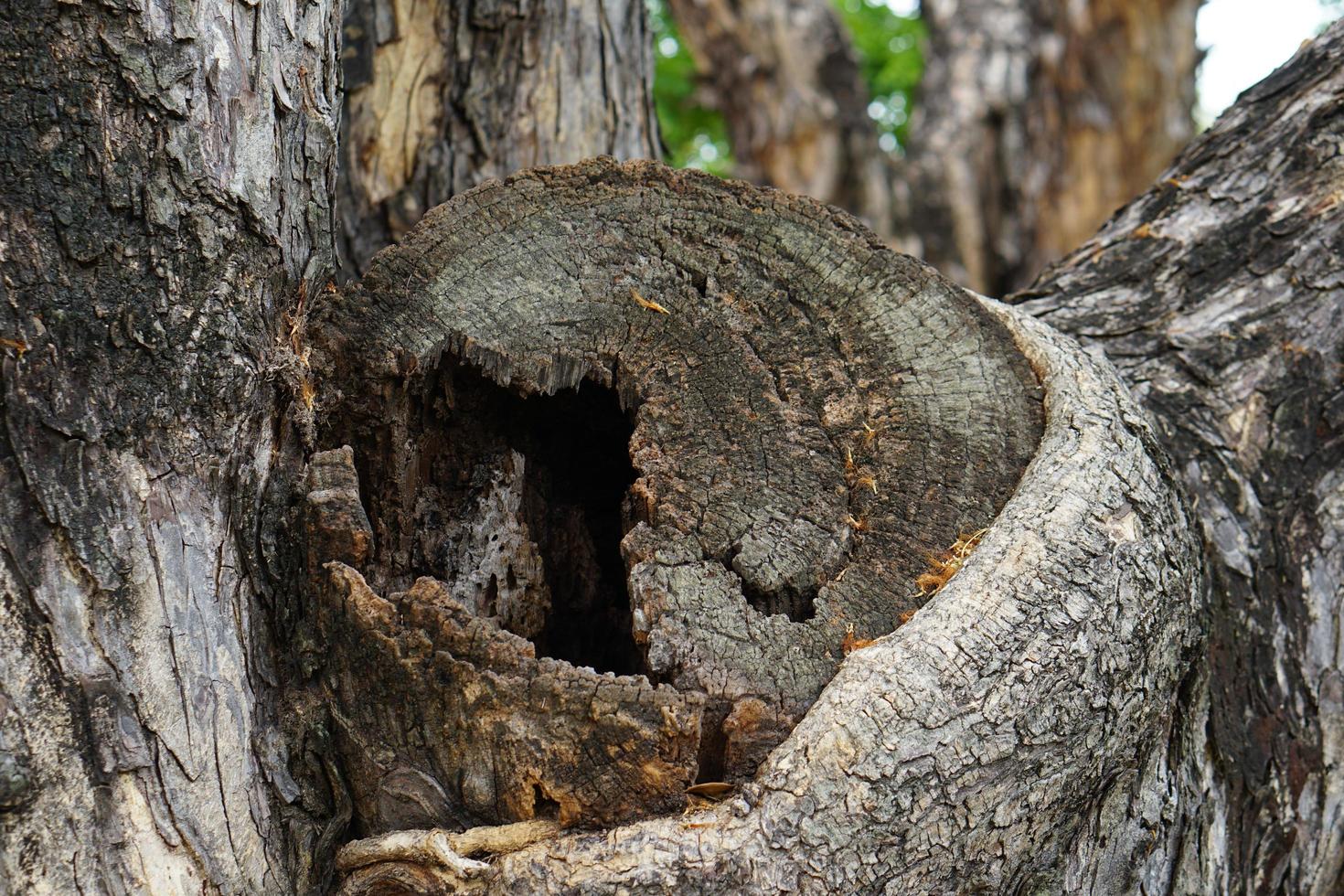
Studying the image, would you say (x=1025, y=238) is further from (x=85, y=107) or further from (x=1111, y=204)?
(x=85, y=107)

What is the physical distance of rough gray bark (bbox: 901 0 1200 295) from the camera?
5883 mm

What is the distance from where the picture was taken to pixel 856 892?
1353mm

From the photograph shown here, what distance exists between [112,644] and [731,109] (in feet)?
18.3

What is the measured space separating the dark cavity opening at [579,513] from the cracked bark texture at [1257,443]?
0.95 metres

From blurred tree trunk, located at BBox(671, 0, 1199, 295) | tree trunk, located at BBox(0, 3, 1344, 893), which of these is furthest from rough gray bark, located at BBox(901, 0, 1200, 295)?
tree trunk, located at BBox(0, 3, 1344, 893)

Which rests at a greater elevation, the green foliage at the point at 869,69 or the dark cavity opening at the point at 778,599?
the green foliage at the point at 869,69

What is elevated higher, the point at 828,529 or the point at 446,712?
the point at 828,529

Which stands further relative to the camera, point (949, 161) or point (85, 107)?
point (949, 161)

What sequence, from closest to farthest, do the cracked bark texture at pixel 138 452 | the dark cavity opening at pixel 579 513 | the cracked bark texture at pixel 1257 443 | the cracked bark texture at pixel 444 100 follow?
the cracked bark texture at pixel 138 452
the dark cavity opening at pixel 579 513
the cracked bark texture at pixel 1257 443
the cracked bark texture at pixel 444 100

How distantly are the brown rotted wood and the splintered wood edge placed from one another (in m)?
0.06

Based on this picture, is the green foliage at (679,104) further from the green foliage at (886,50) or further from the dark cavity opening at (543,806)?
the dark cavity opening at (543,806)

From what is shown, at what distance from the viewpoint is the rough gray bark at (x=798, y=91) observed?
5898 millimetres

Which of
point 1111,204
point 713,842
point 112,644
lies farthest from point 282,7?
point 1111,204

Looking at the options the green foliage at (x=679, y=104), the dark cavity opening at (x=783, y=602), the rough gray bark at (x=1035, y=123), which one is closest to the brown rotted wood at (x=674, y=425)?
the dark cavity opening at (x=783, y=602)
